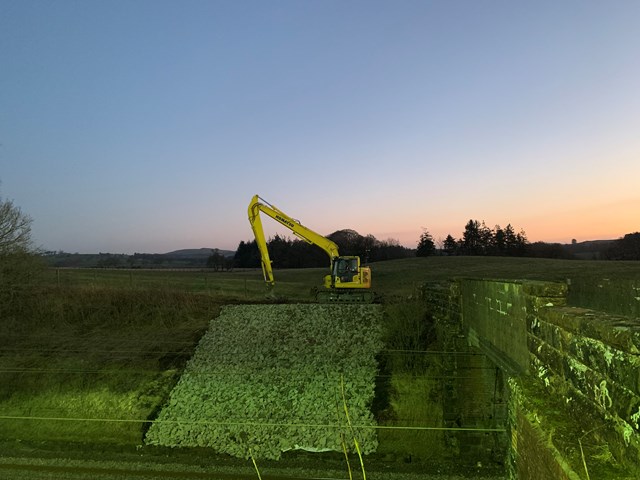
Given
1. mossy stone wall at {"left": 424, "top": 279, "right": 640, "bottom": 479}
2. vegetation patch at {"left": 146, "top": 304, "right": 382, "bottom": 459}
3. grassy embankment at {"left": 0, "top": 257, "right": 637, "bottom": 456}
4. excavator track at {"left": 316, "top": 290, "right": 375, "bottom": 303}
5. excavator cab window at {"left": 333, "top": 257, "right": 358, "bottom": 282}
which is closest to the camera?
mossy stone wall at {"left": 424, "top": 279, "right": 640, "bottom": 479}

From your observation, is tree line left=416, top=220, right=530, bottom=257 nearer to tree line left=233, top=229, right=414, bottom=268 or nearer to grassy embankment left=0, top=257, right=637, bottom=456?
tree line left=233, top=229, right=414, bottom=268

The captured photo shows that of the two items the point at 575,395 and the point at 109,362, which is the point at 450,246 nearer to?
the point at 109,362

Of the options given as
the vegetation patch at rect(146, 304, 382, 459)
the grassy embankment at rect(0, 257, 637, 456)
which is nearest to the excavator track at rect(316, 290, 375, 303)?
the vegetation patch at rect(146, 304, 382, 459)

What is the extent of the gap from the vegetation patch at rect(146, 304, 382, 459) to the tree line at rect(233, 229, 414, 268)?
6316 centimetres

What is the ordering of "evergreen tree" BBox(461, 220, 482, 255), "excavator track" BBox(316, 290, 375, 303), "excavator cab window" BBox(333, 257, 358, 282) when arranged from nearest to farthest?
"excavator track" BBox(316, 290, 375, 303) < "excavator cab window" BBox(333, 257, 358, 282) < "evergreen tree" BBox(461, 220, 482, 255)

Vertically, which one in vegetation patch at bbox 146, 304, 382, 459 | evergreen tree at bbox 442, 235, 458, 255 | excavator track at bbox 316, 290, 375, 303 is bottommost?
vegetation patch at bbox 146, 304, 382, 459

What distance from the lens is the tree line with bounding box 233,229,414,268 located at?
293ft

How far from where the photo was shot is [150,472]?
9.30 metres

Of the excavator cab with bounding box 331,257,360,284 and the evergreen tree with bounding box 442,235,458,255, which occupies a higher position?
the evergreen tree with bounding box 442,235,458,255

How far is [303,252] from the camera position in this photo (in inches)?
3575

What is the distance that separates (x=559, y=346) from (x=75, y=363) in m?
15.5

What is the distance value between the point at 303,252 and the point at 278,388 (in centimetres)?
7829

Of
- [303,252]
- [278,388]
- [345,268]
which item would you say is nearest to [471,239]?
[303,252]

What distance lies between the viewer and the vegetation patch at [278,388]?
1089cm
